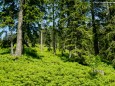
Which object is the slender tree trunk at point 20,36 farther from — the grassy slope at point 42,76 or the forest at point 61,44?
the grassy slope at point 42,76

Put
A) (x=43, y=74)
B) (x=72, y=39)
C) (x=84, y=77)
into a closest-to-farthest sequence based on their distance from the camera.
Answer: (x=43, y=74) → (x=84, y=77) → (x=72, y=39)

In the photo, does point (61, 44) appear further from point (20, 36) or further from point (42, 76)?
point (42, 76)

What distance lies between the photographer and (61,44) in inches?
1195

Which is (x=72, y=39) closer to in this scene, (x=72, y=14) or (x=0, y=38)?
(x=72, y=14)

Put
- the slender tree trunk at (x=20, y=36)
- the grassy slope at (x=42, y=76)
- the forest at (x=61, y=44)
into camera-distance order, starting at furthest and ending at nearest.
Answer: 1. the slender tree trunk at (x=20, y=36)
2. the forest at (x=61, y=44)
3. the grassy slope at (x=42, y=76)

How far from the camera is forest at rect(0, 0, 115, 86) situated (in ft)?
61.6

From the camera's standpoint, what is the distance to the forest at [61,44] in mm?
18766

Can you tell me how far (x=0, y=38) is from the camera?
29.0 m

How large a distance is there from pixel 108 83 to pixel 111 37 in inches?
452

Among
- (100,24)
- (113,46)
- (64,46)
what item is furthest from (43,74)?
(100,24)

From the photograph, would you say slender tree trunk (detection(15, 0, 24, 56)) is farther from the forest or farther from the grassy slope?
the grassy slope

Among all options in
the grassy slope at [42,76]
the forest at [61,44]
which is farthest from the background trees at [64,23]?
the grassy slope at [42,76]

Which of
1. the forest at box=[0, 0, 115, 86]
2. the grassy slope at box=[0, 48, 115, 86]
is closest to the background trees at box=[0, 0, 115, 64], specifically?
the forest at box=[0, 0, 115, 86]

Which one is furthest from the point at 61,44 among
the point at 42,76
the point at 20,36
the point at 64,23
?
the point at 42,76
